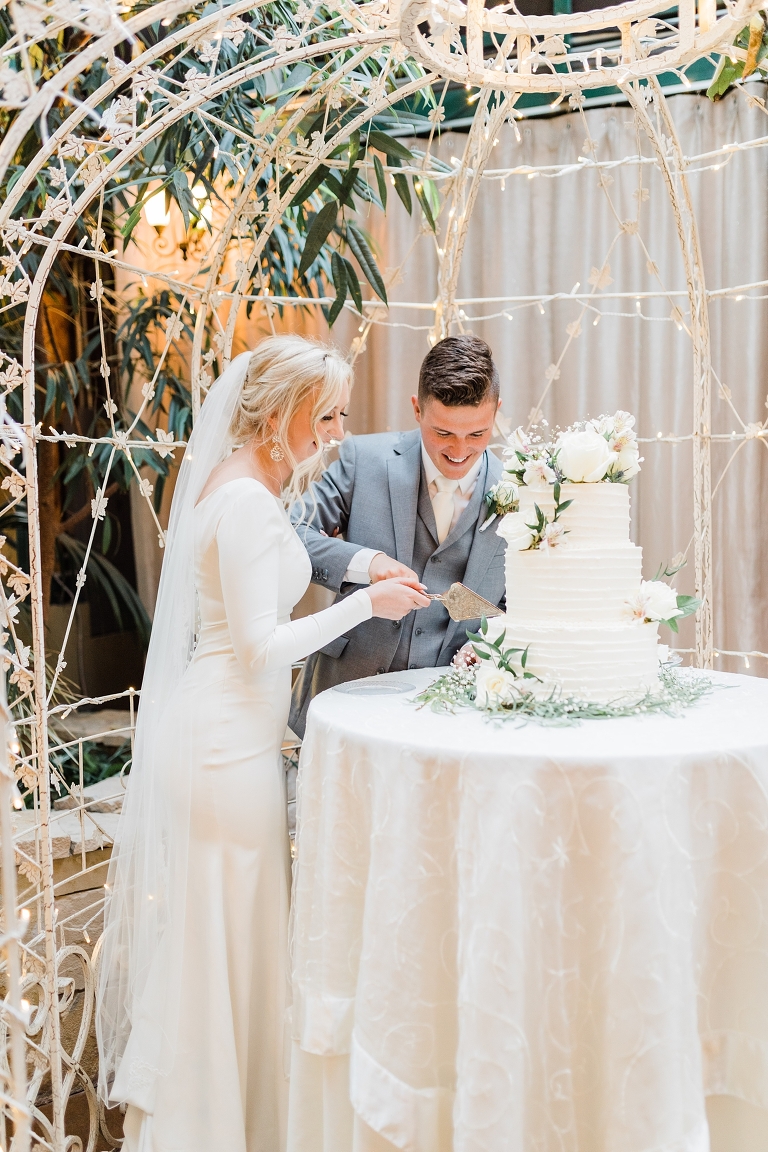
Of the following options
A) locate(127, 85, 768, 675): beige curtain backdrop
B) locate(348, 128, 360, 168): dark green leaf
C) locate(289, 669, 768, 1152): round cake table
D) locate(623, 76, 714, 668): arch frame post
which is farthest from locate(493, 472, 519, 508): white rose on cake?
locate(127, 85, 768, 675): beige curtain backdrop

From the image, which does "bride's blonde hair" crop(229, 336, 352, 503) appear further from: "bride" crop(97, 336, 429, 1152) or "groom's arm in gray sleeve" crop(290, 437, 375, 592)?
"groom's arm in gray sleeve" crop(290, 437, 375, 592)

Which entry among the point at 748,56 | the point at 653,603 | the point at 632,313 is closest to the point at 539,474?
the point at 653,603

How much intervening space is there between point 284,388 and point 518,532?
0.64 metres

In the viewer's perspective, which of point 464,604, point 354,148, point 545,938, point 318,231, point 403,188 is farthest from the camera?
point 403,188

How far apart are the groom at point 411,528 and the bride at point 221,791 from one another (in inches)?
13.6

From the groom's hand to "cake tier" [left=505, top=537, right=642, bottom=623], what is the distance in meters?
0.44

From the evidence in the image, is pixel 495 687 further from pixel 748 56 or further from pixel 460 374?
pixel 748 56

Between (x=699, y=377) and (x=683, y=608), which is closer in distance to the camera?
(x=683, y=608)

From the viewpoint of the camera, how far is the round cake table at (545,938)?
1677 mm

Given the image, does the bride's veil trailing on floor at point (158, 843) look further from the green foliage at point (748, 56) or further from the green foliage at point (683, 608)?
the green foliage at point (748, 56)

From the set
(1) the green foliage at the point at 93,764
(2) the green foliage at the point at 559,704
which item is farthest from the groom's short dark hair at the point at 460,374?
(1) the green foliage at the point at 93,764

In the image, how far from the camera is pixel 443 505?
2.77 m

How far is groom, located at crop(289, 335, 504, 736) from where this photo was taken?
2617 mm

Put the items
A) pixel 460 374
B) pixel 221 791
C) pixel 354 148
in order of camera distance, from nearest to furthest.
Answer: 1. pixel 221 791
2. pixel 460 374
3. pixel 354 148
